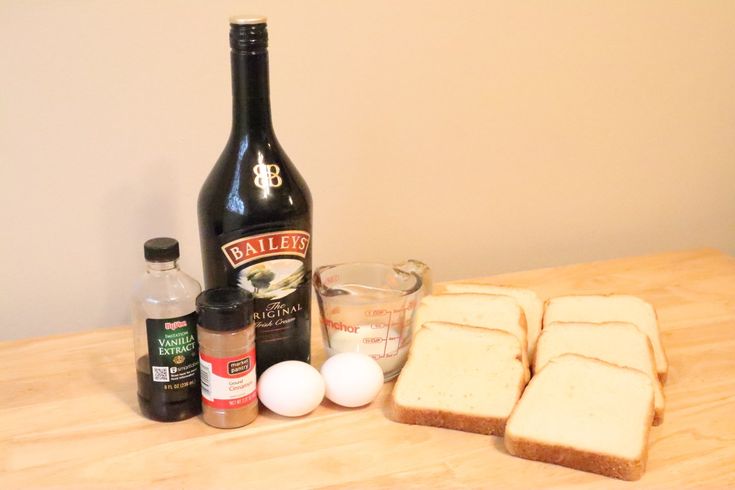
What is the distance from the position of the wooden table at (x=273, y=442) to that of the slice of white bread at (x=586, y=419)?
0.02 metres

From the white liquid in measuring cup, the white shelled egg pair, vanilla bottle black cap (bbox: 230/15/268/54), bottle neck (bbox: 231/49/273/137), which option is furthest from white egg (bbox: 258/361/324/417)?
vanilla bottle black cap (bbox: 230/15/268/54)

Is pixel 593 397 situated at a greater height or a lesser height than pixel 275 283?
lesser

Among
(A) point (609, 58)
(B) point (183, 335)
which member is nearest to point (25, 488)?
(B) point (183, 335)

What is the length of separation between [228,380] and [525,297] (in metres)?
0.58

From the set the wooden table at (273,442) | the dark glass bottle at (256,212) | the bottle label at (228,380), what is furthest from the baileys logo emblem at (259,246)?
the wooden table at (273,442)

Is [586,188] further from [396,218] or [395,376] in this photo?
[395,376]

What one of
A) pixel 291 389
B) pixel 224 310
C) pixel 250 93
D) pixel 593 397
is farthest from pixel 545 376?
pixel 250 93

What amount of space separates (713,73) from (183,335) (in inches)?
49.9

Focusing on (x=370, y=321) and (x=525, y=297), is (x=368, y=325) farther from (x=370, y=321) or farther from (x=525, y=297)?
(x=525, y=297)

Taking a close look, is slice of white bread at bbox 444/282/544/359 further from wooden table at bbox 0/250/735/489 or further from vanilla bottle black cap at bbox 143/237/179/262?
vanilla bottle black cap at bbox 143/237/179/262

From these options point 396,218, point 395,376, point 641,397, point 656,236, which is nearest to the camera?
point 641,397

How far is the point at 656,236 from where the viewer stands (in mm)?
1896

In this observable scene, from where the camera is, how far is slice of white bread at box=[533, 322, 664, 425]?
1.25m

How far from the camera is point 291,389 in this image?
1.16m
